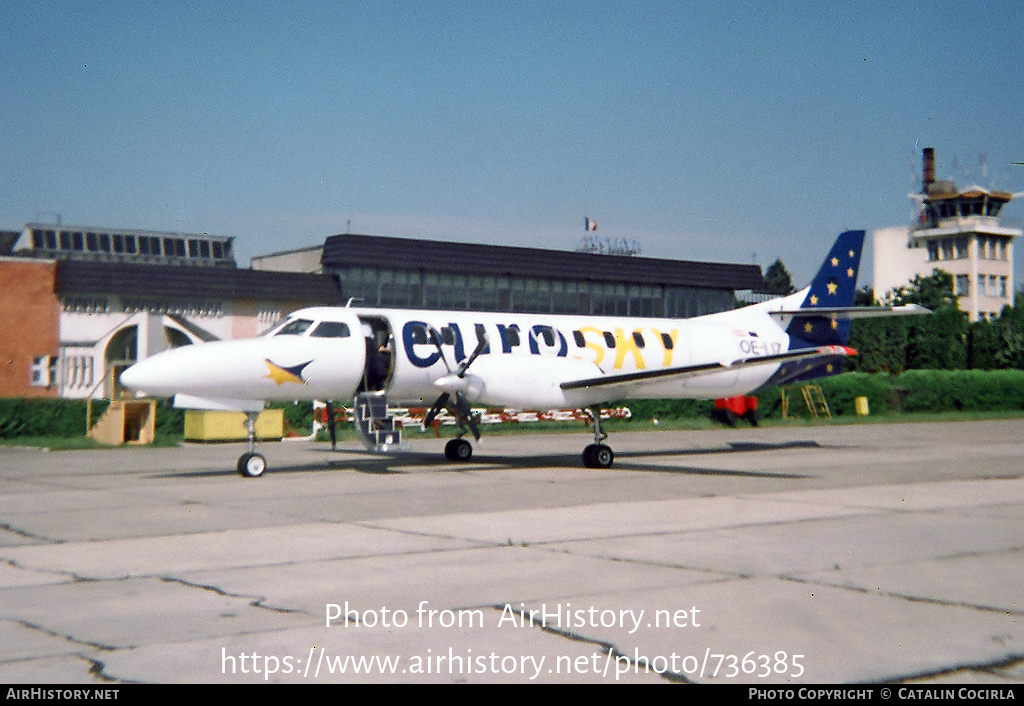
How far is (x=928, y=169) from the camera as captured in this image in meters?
112

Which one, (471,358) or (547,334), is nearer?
(471,358)

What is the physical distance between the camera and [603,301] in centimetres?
5850

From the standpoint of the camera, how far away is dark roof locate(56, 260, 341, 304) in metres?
41.7

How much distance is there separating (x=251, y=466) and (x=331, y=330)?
290 centimetres

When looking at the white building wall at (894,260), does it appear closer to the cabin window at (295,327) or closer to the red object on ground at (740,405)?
the red object on ground at (740,405)

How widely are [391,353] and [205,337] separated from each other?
22.9 metres

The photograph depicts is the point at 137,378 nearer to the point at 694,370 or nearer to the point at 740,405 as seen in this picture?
the point at 694,370

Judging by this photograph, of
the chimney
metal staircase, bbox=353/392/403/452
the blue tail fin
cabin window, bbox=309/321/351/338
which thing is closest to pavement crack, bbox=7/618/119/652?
metal staircase, bbox=353/392/403/452

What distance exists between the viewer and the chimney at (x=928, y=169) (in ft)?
363

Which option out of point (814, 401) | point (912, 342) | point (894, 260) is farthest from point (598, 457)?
point (894, 260)

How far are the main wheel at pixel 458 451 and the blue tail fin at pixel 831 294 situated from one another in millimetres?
8874

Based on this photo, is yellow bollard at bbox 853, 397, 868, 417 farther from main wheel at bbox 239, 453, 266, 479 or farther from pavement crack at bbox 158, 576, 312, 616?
pavement crack at bbox 158, 576, 312, 616

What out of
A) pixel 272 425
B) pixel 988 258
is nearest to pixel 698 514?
pixel 272 425

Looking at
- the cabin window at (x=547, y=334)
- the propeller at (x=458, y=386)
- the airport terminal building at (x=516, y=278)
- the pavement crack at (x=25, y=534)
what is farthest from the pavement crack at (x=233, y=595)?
the airport terminal building at (x=516, y=278)
